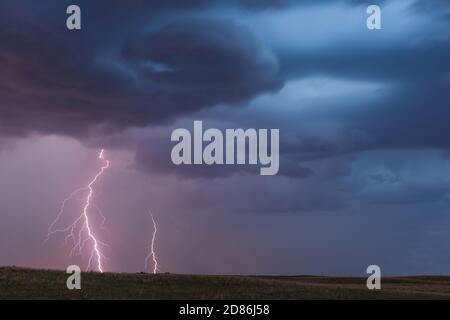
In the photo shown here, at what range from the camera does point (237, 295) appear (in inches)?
1777

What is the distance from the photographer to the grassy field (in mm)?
A: 44000

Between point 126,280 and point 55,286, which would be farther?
point 126,280

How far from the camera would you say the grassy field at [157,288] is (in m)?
44.0

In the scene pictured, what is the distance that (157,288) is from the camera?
4866 centimetres
